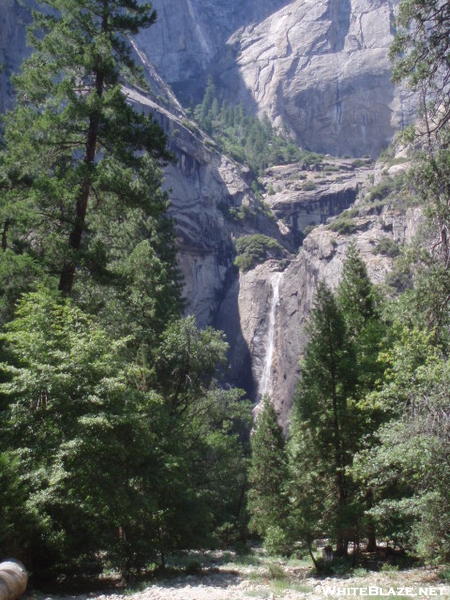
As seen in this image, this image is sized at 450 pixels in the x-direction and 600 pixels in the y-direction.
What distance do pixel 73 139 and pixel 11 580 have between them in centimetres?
970

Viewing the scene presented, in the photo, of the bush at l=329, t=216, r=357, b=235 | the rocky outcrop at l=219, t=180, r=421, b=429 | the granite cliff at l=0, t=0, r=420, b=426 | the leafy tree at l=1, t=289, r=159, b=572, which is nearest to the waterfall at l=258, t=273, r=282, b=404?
the granite cliff at l=0, t=0, r=420, b=426

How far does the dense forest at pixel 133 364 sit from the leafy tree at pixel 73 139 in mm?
50

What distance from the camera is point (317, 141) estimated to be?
113 m

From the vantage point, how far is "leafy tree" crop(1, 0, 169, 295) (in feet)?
40.1

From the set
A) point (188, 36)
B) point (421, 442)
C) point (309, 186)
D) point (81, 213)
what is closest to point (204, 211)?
point (309, 186)

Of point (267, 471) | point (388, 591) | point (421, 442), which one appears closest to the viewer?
point (421, 442)

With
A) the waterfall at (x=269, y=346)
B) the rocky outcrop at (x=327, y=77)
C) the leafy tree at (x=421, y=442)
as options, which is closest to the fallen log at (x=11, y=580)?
the leafy tree at (x=421, y=442)

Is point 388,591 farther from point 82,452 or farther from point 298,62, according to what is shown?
point 298,62

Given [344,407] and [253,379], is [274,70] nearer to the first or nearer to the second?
[253,379]

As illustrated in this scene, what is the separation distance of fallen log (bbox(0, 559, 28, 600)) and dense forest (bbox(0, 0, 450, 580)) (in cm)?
56

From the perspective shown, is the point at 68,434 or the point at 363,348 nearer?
the point at 68,434

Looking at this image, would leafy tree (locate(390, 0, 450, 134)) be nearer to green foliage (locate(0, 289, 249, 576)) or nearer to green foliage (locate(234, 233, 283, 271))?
green foliage (locate(0, 289, 249, 576))

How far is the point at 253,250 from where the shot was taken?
67.9 metres

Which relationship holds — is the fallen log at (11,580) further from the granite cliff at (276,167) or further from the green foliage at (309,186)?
the green foliage at (309,186)
